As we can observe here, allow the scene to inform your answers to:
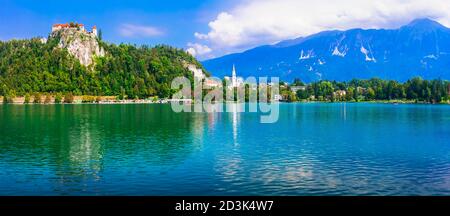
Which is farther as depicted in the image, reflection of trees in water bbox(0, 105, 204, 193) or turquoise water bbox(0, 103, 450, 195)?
reflection of trees in water bbox(0, 105, 204, 193)

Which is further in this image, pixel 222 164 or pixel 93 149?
pixel 93 149

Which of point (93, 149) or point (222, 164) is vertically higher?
point (93, 149)

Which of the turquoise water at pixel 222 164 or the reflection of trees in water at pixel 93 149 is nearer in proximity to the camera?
the turquoise water at pixel 222 164

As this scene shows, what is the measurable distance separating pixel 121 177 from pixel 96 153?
1290 cm

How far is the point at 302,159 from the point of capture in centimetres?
4269

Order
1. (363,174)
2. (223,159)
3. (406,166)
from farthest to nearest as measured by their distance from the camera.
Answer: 1. (223,159)
2. (406,166)
3. (363,174)
